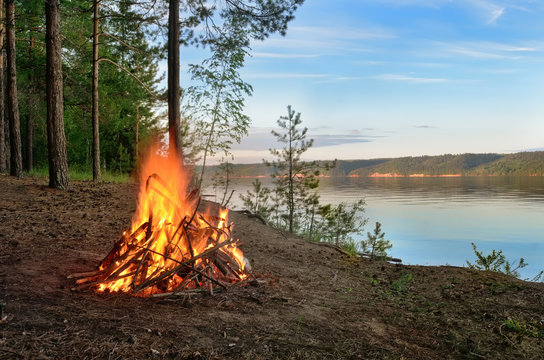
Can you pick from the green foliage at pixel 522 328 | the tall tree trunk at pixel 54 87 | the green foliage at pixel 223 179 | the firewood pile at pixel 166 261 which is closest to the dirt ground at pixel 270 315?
the green foliage at pixel 522 328

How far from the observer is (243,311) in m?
3.92

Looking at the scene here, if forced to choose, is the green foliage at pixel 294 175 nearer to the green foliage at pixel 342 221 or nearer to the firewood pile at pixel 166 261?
the green foliage at pixel 342 221

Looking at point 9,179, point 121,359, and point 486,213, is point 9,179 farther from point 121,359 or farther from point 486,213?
point 486,213

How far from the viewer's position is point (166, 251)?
4.60 meters

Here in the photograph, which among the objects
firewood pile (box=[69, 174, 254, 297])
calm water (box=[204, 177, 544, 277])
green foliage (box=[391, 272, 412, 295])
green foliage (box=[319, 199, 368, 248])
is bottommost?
calm water (box=[204, 177, 544, 277])

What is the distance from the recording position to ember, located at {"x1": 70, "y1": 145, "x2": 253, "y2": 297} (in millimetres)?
4277

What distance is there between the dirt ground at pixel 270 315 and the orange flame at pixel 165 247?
31cm

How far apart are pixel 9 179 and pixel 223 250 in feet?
35.5

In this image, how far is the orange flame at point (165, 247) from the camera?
4.30 m

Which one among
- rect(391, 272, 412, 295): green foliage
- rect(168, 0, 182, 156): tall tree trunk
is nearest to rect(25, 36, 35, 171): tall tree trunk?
rect(168, 0, 182, 156): tall tree trunk

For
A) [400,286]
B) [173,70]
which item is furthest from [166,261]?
[173,70]

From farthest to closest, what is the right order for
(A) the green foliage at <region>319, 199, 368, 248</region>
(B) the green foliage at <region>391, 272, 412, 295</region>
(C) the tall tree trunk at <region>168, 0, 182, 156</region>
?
(A) the green foliage at <region>319, 199, 368, 248</region>
(C) the tall tree trunk at <region>168, 0, 182, 156</region>
(B) the green foliage at <region>391, 272, 412, 295</region>

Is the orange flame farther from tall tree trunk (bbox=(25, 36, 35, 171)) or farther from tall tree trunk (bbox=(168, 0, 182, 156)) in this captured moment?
Answer: tall tree trunk (bbox=(25, 36, 35, 171))

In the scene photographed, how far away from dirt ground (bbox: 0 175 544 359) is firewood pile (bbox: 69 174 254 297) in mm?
219
